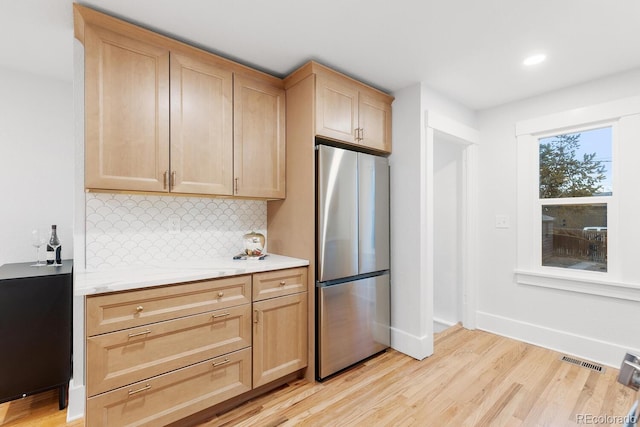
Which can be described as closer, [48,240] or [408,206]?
[48,240]

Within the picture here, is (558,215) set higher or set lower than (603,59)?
lower

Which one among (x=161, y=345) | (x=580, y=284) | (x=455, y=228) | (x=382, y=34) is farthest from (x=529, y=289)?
(x=161, y=345)

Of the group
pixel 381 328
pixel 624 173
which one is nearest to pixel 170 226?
pixel 381 328

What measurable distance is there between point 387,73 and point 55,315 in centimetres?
296

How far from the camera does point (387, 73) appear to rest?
8.25 feet

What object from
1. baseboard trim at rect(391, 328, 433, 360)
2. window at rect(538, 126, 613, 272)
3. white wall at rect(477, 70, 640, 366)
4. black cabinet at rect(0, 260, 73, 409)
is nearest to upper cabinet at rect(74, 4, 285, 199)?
black cabinet at rect(0, 260, 73, 409)

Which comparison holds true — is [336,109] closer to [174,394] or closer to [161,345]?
[161,345]

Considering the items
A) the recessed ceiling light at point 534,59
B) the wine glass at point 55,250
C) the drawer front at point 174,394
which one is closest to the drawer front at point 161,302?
the drawer front at point 174,394

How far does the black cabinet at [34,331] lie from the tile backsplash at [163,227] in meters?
0.28

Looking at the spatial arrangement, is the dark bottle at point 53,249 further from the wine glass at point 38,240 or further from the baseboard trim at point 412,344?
the baseboard trim at point 412,344

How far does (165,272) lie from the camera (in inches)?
73.0

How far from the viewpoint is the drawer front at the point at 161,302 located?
1.51 m

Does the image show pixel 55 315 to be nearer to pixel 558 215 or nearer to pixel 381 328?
pixel 381 328

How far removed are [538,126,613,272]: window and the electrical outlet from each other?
132 inches
